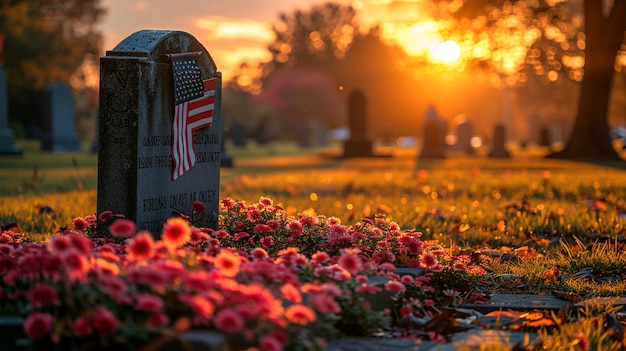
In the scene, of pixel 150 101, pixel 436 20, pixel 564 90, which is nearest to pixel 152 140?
pixel 150 101

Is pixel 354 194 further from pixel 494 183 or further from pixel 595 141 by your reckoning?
pixel 595 141

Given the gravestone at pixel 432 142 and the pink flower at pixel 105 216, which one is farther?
the gravestone at pixel 432 142

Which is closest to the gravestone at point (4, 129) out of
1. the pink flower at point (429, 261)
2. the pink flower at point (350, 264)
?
the pink flower at point (429, 261)

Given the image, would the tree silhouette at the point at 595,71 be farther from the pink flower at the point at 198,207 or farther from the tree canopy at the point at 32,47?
the pink flower at the point at 198,207

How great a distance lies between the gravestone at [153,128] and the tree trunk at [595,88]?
25.8 m

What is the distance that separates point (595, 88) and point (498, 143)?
6629 millimetres

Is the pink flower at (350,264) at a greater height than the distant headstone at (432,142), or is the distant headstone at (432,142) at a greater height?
the distant headstone at (432,142)

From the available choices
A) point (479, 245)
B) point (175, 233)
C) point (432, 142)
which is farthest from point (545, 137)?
point (175, 233)

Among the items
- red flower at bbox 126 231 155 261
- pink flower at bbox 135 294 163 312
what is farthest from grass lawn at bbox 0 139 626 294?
pink flower at bbox 135 294 163 312

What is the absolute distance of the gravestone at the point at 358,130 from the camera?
35.5m

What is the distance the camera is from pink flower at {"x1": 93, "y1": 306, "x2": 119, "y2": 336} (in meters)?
3.81

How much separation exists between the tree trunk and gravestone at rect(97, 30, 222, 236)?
25780 mm

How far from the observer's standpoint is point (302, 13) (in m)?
101

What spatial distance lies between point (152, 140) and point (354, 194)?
7.87 m
